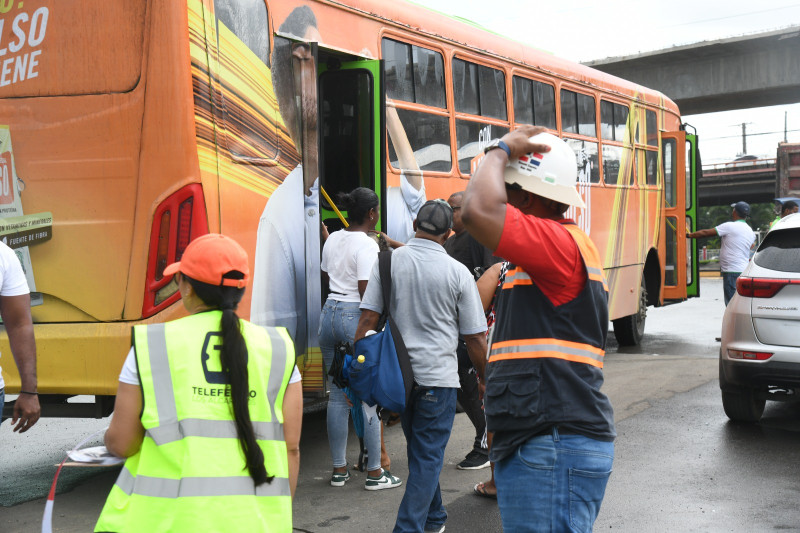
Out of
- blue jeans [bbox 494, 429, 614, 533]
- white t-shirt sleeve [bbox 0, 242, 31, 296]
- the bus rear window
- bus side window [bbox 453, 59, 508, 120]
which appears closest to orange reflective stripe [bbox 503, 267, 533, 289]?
blue jeans [bbox 494, 429, 614, 533]

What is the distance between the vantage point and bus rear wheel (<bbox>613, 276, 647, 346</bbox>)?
44.7 feet

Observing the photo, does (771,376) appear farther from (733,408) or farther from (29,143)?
(29,143)

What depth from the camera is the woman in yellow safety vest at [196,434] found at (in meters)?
2.43

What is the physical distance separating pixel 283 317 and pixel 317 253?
0.55 metres

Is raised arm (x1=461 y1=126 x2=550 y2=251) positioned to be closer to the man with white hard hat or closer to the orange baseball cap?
the man with white hard hat

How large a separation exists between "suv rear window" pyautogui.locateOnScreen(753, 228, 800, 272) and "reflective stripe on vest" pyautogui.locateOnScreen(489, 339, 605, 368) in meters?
5.07

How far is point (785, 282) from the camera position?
7273 mm

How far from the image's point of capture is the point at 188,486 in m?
2.42

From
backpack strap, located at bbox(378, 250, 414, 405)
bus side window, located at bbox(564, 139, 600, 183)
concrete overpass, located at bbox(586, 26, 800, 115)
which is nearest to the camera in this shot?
backpack strap, located at bbox(378, 250, 414, 405)

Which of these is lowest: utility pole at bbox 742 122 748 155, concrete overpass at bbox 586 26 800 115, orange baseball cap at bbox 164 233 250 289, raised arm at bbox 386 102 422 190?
orange baseball cap at bbox 164 233 250 289

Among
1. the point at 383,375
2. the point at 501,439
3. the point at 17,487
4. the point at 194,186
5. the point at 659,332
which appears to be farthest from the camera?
the point at 659,332

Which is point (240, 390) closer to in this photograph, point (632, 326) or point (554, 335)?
point (554, 335)

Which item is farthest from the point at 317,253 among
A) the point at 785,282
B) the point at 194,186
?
the point at 785,282

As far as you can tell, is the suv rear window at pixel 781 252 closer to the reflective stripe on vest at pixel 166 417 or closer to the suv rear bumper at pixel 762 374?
the suv rear bumper at pixel 762 374
